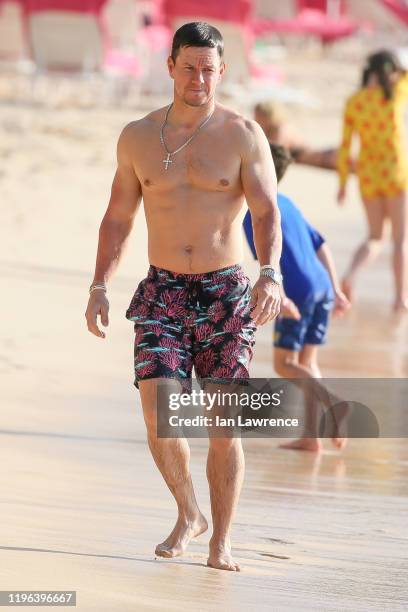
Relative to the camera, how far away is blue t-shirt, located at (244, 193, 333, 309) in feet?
20.2

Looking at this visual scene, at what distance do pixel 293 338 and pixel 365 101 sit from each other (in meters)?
3.84

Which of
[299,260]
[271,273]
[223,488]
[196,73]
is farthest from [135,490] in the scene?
[196,73]

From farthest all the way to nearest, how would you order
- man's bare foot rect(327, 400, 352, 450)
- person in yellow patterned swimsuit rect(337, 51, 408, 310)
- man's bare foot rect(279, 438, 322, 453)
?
1. person in yellow patterned swimsuit rect(337, 51, 408, 310)
2. man's bare foot rect(279, 438, 322, 453)
3. man's bare foot rect(327, 400, 352, 450)

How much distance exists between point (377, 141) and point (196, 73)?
18.3 ft

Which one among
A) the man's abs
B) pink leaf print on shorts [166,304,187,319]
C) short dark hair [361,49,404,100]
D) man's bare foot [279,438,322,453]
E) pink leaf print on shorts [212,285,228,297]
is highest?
short dark hair [361,49,404,100]

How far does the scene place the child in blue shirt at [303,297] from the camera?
6.18 metres

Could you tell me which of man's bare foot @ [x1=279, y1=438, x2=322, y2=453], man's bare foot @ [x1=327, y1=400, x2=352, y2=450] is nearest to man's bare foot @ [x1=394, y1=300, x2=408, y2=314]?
man's bare foot @ [x1=279, y1=438, x2=322, y2=453]

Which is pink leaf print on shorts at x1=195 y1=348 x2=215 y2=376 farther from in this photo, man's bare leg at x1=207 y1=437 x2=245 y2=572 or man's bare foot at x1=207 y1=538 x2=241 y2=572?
man's bare foot at x1=207 y1=538 x2=241 y2=572

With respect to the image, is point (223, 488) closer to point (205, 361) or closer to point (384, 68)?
point (205, 361)

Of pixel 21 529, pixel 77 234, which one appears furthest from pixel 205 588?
pixel 77 234

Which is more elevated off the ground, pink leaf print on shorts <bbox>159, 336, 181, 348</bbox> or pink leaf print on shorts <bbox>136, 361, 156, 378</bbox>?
pink leaf print on shorts <bbox>159, 336, 181, 348</bbox>

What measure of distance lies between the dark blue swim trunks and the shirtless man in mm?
1662

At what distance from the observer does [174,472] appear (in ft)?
15.4

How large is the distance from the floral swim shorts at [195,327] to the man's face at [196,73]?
55 centimetres
